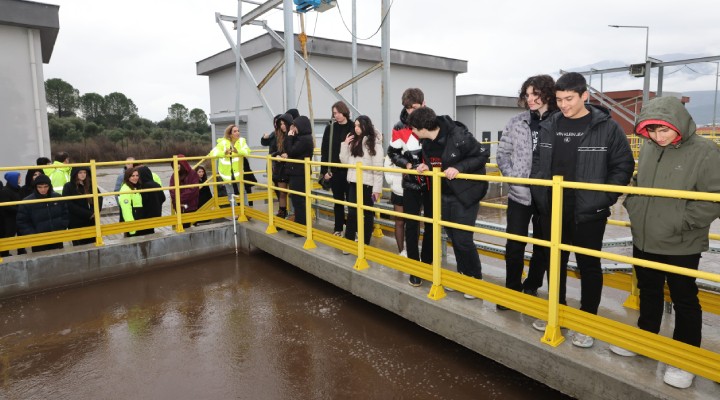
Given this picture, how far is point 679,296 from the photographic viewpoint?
2.63 meters

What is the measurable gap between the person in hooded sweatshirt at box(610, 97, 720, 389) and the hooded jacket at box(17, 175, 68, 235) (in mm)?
6224

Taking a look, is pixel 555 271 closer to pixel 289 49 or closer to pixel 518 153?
pixel 518 153

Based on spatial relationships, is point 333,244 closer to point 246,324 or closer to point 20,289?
point 246,324

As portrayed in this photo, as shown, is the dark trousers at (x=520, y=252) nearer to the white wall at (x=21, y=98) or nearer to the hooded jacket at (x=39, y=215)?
the hooded jacket at (x=39, y=215)

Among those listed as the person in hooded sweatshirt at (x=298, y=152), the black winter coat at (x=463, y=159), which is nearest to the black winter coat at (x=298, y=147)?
the person in hooded sweatshirt at (x=298, y=152)

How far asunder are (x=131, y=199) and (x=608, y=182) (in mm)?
5976

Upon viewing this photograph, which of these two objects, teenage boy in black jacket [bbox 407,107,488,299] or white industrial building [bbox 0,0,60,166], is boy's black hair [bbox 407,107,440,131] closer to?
teenage boy in black jacket [bbox 407,107,488,299]

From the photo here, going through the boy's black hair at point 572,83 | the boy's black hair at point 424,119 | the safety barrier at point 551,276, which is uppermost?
the boy's black hair at point 572,83

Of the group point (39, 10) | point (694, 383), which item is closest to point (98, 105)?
point (39, 10)

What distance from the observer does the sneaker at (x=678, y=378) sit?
2453mm

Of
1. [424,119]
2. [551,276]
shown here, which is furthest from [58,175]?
[551,276]

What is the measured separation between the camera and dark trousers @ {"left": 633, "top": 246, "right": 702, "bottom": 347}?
2.60 m

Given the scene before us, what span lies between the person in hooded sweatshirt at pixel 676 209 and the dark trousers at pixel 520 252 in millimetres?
763

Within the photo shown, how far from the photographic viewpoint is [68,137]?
32.4m
